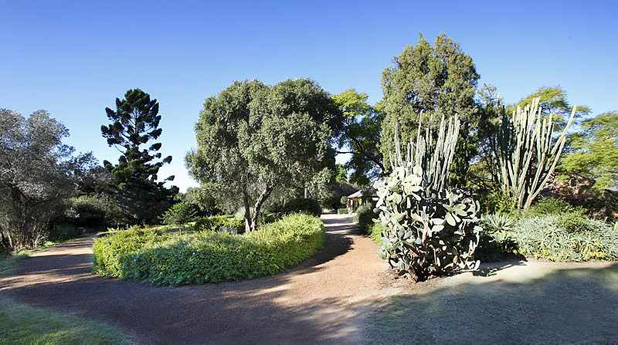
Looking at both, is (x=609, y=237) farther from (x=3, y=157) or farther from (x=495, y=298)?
(x=3, y=157)

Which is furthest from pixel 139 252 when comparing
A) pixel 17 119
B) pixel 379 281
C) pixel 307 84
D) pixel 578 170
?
pixel 578 170

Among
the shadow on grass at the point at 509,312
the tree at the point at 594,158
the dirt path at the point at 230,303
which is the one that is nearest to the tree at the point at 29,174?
the dirt path at the point at 230,303

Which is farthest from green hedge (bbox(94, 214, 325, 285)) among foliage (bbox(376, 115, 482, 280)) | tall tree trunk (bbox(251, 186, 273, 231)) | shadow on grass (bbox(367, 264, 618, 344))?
tall tree trunk (bbox(251, 186, 273, 231))

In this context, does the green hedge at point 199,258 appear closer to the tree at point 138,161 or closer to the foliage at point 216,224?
the foliage at point 216,224

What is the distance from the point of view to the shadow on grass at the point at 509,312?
12.3ft

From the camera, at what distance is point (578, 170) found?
41.8 feet

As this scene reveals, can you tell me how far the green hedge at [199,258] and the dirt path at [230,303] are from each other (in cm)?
27

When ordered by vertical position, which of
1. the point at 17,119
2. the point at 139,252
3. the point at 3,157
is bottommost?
the point at 139,252

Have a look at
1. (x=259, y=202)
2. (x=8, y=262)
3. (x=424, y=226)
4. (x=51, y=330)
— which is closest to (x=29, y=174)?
(x=8, y=262)

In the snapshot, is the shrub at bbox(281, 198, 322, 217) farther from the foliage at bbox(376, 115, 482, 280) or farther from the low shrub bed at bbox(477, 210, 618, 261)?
the foliage at bbox(376, 115, 482, 280)

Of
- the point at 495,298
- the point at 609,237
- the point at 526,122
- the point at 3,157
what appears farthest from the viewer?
the point at 3,157

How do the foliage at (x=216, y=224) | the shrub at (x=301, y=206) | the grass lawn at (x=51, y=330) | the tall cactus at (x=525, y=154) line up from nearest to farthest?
1. the grass lawn at (x=51, y=330)
2. the tall cactus at (x=525, y=154)
3. the foliage at (x=216, y=224)
4. the shrub at (x=301, y=206)

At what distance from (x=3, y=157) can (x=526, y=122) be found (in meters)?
17.7

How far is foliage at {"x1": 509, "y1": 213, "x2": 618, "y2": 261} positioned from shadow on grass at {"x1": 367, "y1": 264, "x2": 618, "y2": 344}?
39.8 inches
